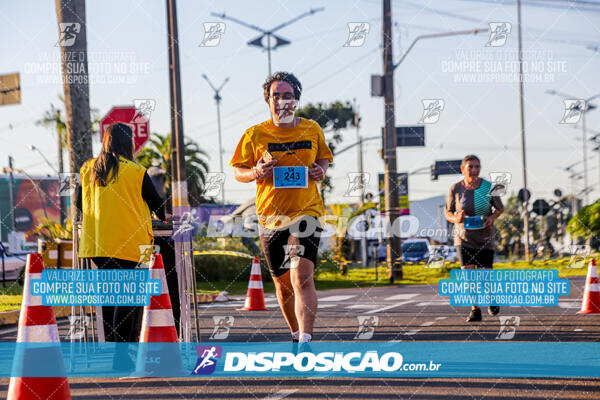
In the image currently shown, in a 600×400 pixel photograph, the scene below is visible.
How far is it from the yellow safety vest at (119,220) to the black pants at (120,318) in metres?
0.05

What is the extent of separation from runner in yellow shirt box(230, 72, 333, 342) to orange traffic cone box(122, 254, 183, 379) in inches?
32.3

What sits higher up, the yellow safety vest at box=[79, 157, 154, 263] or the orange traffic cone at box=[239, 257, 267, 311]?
the yellow safety vest at box=[79, 157, 154, 263]

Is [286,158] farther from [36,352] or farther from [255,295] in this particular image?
[255,295]

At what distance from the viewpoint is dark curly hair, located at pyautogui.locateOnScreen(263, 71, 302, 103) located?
5.73 meters

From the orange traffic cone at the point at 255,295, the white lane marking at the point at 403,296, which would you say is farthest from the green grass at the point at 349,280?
the orange traffic cone at the point at 255,295

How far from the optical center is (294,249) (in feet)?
17.9

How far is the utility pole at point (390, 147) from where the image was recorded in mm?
18828

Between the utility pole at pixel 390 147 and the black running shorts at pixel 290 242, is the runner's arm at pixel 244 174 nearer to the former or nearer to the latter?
the black running shorts at pixel 290 242

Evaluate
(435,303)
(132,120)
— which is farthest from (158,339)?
(435,303)

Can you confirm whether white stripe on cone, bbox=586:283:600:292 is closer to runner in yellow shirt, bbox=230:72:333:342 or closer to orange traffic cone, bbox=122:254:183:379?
runner in yellow shirt, bbox=230:72:333:342

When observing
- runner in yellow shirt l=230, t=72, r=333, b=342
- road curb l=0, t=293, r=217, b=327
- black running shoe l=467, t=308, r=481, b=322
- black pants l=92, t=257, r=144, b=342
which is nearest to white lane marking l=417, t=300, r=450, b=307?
black running shoe l=467, t=308, r=481, b=322

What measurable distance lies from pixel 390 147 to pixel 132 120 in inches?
383

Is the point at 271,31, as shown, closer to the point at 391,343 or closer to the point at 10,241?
the point at 391,343

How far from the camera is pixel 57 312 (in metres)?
11.0
